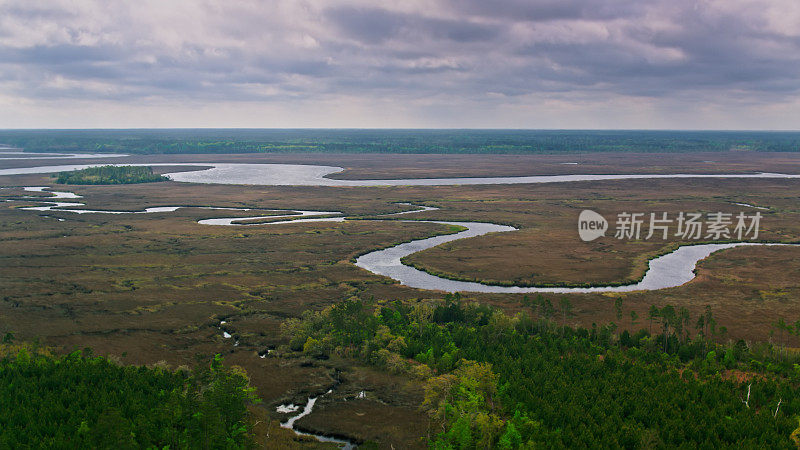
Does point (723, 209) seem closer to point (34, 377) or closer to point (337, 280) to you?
point (337, 280)

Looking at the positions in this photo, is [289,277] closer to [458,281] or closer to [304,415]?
[458,281]

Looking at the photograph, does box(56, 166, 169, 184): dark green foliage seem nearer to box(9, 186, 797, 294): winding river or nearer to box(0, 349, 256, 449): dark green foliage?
box(9, 186, 797, 294): winding river

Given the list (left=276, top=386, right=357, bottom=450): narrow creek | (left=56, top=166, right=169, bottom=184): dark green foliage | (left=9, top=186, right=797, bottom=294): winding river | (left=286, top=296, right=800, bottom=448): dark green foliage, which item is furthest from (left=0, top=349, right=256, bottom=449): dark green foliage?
→ (left=56, top=166, right=169, bottom=184): dark green foliage

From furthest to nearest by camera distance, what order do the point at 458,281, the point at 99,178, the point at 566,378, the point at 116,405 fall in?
the point at 99,178 → the point at 458,281 → the point at 566,378 → the point at 116,405

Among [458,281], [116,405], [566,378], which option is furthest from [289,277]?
[566,378]

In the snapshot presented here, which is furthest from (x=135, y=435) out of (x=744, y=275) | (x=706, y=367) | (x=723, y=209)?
(x=723, y=209)
